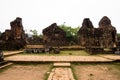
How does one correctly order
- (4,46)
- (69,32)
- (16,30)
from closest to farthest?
(4,46)
(16,30)
(69,32)

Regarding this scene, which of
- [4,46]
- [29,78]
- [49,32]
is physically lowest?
[29,78]

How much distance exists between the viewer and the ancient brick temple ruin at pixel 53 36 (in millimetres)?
29406

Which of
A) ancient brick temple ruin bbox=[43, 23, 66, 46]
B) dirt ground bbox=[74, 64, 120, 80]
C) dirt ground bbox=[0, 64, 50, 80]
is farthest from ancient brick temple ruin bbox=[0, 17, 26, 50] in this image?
dirt ground bbox=[74, 64, 120, 80]

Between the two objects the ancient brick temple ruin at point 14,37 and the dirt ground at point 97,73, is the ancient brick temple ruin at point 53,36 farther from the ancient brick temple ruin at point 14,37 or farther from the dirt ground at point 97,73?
the dirt ground at point 97,73

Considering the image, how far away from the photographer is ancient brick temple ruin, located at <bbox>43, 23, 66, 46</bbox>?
2941cm

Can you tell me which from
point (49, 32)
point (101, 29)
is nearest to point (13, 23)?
point (49, 32)

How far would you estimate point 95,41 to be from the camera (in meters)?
28.2

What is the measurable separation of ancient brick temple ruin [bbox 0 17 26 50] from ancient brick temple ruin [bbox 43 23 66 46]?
4042mm

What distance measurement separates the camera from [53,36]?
29594mm

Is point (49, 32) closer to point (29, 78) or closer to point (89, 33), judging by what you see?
point (89, 33)

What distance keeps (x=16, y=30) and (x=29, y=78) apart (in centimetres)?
2097

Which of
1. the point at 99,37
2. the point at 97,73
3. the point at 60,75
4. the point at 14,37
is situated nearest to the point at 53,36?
the point at 14,37

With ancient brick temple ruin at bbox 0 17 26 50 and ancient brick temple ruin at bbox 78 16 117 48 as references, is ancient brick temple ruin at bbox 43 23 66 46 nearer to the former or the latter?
ancient brick temple ruin at bbox 78 16 117 48

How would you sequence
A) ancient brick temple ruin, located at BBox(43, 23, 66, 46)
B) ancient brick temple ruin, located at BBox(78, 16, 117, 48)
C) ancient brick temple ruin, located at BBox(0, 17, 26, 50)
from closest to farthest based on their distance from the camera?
1. ancient brick temple ruin, located at BBox(0, 17, 26, 50)
2. ancient brick temple ruin, located at BBox(78, 16, 117, 48)
3. ancient brick temple ruin, located at BBox(43, 23, 66, 46)
